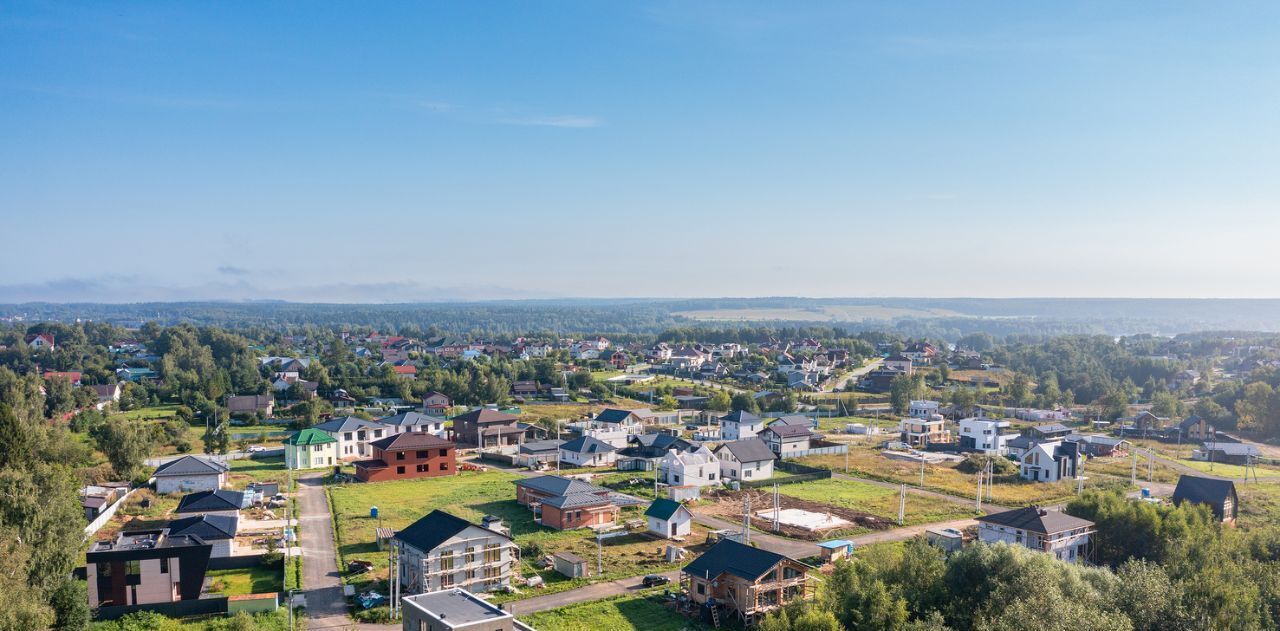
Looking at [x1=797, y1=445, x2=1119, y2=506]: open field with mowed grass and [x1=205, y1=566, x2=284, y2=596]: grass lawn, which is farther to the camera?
[x1=797, y1=445, x2=1119, y2=506]: open field with mowed grass

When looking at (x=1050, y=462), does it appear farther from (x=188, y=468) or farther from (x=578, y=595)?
(x=188, y=468)

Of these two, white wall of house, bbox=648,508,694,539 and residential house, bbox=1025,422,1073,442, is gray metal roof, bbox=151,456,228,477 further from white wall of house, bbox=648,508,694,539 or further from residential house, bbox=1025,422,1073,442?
residential house, bbox=1025,422,1073,442

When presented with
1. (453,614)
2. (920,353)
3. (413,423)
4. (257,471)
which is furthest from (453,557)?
(920,353)

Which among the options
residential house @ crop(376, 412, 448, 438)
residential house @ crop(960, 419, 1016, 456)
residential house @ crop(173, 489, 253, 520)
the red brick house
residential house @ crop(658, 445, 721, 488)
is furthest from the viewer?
residential house @ crop(960, 419, 1016, 456)

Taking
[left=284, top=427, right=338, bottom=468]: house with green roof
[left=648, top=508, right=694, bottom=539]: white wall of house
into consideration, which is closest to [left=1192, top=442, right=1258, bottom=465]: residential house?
[left=648, top=508, right=694, bottom=539]: white wall of house

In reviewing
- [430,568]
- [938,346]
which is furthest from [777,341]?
[430,568]

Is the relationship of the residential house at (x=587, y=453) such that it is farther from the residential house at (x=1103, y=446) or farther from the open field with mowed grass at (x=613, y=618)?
the residential house at (x=1103, y=446)
